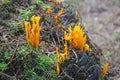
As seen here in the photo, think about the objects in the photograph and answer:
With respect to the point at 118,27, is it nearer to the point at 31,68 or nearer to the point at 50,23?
the point at 50,23

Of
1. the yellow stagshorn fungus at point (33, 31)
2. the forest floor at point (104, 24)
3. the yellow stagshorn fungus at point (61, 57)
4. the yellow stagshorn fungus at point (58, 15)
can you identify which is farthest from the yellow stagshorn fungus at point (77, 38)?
the forest floor at point (104, 24)

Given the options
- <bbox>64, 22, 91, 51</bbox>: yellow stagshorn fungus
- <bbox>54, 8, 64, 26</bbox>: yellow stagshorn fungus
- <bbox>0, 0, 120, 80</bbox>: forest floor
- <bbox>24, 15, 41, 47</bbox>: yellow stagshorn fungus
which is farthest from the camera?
<bbox>0, 0, 120, 80</bbox>: forest floor

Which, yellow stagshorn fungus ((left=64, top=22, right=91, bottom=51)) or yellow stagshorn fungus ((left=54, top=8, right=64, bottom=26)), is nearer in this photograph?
yellow stagshorn fungus ((left=64, top=22, right=91, bottom=51))

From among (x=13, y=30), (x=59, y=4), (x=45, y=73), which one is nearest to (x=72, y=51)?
(x=45, y=73)

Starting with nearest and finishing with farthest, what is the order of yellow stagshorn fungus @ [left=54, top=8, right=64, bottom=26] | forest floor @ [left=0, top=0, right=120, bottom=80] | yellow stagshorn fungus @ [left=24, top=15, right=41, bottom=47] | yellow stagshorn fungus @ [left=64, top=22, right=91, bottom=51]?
yellow stagshorn fungus @ [left=24, top=15, right=41, bottom=47] < yellow stagshorn fungus @ [left=64, top=22, right=91, bottom=51] < yellow stagshorn fungus @ [left=54, top=8, right=64, bottom=26] < forest floor @ [left=0, top=0, right=120, bottom=80]

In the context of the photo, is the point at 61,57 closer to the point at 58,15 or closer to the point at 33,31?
the point at 33,31

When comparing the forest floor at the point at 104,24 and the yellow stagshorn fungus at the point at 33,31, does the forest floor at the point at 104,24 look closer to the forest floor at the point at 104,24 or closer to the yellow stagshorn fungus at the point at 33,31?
the forest floor at the point at 104,24

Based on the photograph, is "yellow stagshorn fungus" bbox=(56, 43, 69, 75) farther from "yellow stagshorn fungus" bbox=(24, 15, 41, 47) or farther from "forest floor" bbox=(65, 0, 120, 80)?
"forest floor" bbox=(65, 0, 120, 80)

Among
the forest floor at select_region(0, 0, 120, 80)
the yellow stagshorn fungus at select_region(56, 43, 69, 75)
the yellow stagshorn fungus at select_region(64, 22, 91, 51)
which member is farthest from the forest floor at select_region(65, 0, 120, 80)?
the yellow stagshorn fungus at select_region(56, 43, 69, 75)
